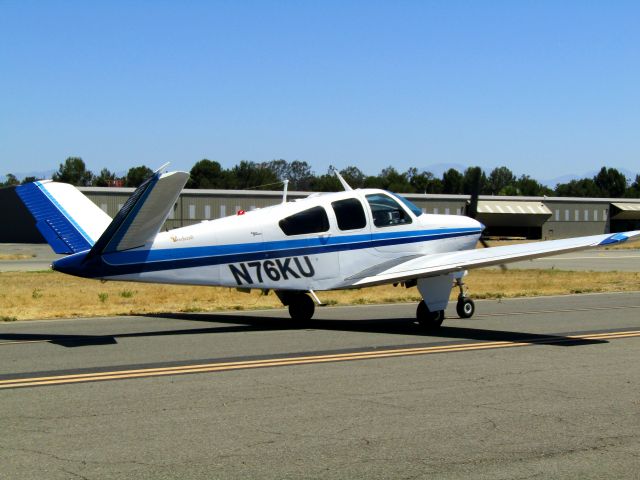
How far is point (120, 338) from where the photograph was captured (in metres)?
13.8

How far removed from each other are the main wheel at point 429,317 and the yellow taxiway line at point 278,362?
224 cm

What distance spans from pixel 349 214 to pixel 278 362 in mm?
5203

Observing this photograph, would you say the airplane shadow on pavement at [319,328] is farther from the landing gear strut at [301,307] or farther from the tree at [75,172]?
the tree at [75,172]

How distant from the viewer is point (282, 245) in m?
15.2

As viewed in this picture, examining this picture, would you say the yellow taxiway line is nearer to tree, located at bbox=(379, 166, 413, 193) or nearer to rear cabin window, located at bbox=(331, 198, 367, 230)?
rear cabin window, located at bbox=(331, 198, 367, 230)

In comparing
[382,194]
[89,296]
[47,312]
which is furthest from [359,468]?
[89,296]

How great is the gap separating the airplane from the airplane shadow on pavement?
0.56 meters

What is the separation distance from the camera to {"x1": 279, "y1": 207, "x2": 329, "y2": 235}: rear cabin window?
50.1 ft

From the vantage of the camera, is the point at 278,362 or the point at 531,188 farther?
the point at 531,188

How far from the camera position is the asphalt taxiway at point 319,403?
6.36 metres

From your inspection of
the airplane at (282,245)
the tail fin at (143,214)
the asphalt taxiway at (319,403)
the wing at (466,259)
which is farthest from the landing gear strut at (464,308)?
the tail fin at (143,214)

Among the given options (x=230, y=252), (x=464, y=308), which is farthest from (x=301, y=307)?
(x=464, y=308)

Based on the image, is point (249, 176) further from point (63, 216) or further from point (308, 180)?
point (63, 216)

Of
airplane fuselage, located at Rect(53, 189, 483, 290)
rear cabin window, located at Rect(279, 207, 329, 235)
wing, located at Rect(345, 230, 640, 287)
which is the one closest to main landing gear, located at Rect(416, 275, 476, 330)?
wing, located at Rect(345, 230, 640, 287)
